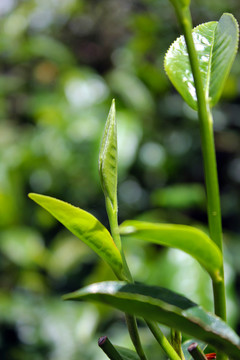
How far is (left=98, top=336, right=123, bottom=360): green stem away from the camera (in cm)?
20

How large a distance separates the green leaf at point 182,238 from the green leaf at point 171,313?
2 centimetres

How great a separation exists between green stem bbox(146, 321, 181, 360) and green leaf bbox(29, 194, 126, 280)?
0.02m

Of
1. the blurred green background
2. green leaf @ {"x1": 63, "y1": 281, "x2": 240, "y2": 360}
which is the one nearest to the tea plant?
green leaf @ {"x1": 63, "y1": 281, "x2": 240, "y2": 360}

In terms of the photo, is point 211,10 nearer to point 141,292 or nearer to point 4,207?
point 4,207

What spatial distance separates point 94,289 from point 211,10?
168cm

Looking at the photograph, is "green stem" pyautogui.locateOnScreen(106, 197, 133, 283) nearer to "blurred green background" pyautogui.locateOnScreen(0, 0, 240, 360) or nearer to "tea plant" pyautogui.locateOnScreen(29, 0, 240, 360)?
"tea plant" pyautogui.locateOnScreen(29, 0, 240, 360)

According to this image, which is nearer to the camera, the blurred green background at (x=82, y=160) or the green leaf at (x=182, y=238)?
the green leaf at (x=182, y=238)

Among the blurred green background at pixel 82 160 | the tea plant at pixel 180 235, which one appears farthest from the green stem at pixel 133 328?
the blurred green background at pixel 82 160

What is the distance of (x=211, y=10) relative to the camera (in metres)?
1.69

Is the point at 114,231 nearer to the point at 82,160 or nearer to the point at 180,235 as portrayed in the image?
the point at 180,235

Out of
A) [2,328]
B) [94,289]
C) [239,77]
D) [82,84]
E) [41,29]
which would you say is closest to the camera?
[94,289]

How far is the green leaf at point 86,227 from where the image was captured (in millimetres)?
195

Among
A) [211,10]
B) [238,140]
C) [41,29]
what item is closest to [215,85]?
[238,140]

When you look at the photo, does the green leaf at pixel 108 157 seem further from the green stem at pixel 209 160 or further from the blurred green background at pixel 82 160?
the blurred green background at pixel 82 160
